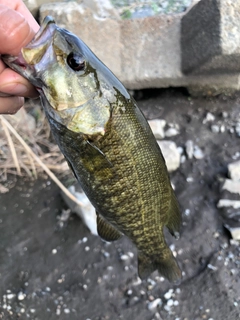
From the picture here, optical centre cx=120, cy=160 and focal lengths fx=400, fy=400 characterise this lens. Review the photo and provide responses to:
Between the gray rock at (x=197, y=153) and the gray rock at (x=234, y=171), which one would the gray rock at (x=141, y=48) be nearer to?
the gray rock at (x=197, y=153)

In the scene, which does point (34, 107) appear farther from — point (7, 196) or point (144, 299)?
point (144, 299)

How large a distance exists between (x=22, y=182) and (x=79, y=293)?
1056 mm

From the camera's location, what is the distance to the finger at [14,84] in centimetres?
118

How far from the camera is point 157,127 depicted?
10.6ft

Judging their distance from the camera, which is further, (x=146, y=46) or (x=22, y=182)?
(x=146, y=46)

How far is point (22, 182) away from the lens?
10.3ft

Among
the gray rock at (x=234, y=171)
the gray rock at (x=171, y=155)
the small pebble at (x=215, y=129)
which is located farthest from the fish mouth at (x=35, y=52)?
the small pebble at (x=215, y=129)

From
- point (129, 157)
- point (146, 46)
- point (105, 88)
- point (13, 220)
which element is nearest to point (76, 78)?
point (105, 88)

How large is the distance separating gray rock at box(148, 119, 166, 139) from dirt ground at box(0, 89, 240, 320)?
A: 31cm

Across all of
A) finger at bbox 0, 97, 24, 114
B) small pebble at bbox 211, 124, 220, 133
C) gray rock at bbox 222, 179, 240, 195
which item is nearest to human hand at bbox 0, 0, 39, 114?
finger at bbox 0, 97, 24, 114

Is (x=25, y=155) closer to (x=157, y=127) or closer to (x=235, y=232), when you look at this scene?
(x=157, y=127)

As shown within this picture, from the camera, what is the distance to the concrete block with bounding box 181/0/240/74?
2.92 metres

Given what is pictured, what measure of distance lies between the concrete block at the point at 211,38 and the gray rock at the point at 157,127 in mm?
474

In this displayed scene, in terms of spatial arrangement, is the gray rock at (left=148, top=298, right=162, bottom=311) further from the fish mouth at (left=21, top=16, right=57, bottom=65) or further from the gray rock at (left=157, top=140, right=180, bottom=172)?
the fish mouth at (left=21, top=16, right=57, bottom=65)
